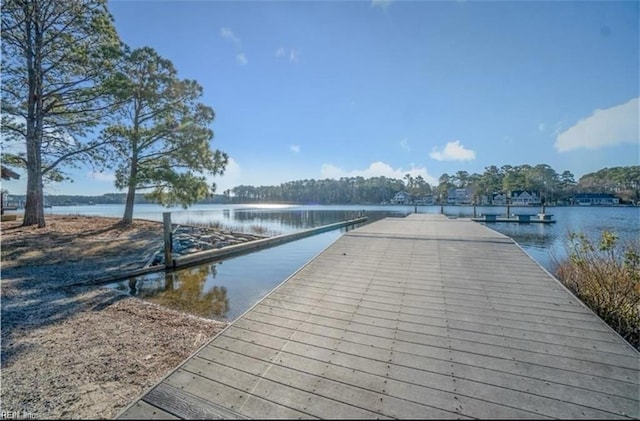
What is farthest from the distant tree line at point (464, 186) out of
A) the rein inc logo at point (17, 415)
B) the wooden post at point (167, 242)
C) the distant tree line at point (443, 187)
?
the rein inc logo at point (17, 415)

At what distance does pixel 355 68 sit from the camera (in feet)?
33.0

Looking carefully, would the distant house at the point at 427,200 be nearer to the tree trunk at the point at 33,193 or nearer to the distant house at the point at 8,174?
the distant house at the point at 8,174

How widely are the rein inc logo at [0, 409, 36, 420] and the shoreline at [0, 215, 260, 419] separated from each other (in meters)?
0.02

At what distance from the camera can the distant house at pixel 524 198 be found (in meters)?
55.3

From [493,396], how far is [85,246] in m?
10.3

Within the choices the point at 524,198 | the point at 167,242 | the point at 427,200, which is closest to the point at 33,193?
the point at 167,242

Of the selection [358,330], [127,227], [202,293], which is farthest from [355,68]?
[127,227]

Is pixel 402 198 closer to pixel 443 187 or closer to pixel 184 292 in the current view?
pixel 443 187

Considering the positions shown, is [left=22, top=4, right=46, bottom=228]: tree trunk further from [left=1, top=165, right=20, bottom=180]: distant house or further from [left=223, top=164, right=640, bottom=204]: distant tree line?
[left=223, top=164, right=640, bottom=204]: distant tree line

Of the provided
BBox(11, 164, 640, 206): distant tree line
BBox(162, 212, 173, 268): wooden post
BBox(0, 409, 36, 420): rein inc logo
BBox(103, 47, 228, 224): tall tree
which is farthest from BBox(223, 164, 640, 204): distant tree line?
BBox(0, 409, 36, 420): rein inc logo

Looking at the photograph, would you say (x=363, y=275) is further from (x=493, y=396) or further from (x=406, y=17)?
(x=406, y=17)

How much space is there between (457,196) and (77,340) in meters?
77.5

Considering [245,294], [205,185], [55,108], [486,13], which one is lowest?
[245,294]

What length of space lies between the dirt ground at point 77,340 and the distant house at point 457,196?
74206 millimetres
